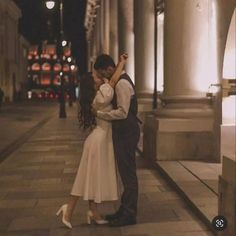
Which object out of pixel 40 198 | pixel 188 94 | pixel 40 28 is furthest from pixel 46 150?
pixel 40 28

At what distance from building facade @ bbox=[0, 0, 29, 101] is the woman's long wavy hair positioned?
202 ft

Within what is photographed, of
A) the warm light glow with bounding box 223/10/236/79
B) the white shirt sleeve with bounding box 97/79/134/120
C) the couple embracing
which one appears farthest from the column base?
the white shirt sleeve with bounding box 97/79/134/120

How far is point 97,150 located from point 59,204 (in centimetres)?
197

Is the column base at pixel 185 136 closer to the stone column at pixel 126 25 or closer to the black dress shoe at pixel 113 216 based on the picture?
the black dress shoe at pixel 113 216

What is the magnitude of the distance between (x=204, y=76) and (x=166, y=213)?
486 centimetres

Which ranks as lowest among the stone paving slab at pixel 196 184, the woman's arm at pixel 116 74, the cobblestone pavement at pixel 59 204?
the cobblestone pavement at pixel 59 204

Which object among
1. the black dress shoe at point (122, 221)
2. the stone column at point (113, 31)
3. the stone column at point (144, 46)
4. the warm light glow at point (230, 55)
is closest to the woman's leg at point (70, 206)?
the black dress shoe at point (122, 221)

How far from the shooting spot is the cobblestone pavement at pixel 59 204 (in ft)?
22.7

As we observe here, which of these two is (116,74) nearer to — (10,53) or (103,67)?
(103,67)

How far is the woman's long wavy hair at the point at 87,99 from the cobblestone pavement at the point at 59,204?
1.23 meters

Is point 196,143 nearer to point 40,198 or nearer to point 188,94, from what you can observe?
point 188,94

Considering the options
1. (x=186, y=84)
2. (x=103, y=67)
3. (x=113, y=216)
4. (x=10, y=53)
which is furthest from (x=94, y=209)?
(x=10, y=53)

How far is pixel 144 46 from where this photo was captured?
746 inches

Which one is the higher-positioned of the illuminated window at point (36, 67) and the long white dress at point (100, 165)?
the illuminated window at point (36, 67)
